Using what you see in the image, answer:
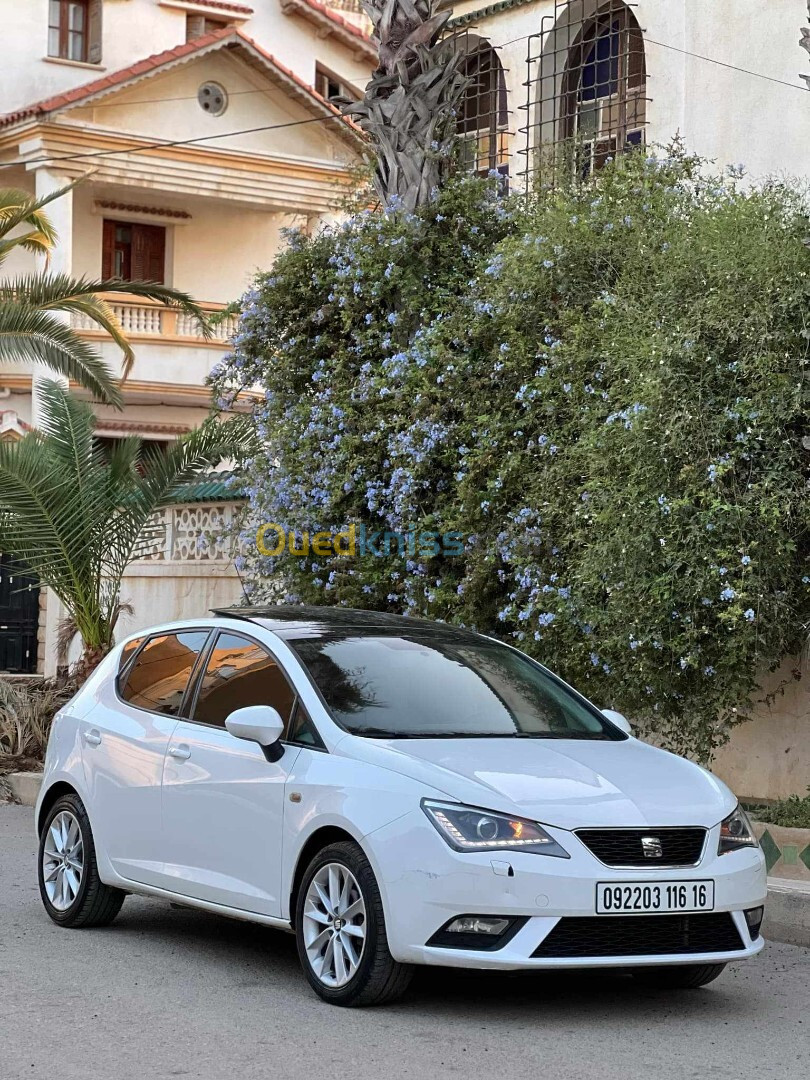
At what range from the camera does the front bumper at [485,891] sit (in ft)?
19.2

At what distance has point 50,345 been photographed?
18.2 metres

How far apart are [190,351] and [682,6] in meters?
14.4

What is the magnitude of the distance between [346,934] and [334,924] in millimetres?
86

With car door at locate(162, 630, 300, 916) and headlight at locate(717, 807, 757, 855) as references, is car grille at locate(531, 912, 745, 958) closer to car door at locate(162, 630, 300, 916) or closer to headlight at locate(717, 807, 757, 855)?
headlight at locate(717, 807, 757, 855)

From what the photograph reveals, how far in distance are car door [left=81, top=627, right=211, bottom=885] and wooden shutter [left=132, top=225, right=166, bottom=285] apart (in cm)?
2422

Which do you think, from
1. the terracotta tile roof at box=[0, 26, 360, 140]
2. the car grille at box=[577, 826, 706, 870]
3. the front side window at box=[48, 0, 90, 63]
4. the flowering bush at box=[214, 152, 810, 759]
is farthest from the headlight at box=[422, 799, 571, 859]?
the front side window at box=[48, 0, 90, 63]

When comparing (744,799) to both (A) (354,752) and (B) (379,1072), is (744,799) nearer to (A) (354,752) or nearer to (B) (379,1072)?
(A) (354,752)

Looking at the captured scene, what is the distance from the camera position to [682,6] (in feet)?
54.4

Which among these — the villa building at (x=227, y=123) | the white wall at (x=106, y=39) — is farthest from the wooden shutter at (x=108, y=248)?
the white wall at (x=106, y=39)

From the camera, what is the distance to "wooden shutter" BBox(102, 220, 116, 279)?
102ft

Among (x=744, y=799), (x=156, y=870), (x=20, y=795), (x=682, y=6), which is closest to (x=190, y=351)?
(x=682, y=6)

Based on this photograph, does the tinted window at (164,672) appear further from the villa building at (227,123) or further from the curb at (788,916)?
the villa building at (227,123)

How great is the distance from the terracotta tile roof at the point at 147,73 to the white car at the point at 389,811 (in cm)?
1928

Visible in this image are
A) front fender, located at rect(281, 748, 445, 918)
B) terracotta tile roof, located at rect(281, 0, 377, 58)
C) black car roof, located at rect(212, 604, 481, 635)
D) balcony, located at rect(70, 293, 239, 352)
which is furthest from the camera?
terracotta tile roof, located at rect(281, 0, 377, 58)
